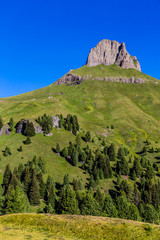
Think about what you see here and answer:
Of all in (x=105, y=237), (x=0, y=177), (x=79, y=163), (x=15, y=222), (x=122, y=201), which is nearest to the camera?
(x=105, y=237)

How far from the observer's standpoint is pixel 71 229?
33969 mm

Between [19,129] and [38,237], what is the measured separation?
123 metres

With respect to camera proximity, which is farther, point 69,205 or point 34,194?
point 34,194

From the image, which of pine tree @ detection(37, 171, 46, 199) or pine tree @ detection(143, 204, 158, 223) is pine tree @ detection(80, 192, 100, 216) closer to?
pine tree @ detection(143, 204, 158, 223)

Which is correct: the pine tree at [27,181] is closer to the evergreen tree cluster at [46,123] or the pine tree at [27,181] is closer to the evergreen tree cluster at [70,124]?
the evergreen tree cluster at [46,123]

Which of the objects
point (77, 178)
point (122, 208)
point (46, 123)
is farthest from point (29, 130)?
point (122, 208)

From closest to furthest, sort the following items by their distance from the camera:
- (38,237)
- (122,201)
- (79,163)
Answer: (38,237) → (122,201) → (79,163)

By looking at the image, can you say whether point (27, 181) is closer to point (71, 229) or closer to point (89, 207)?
point (89, 207)

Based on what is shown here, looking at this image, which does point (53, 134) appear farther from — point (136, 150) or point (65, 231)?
point (65, 231)

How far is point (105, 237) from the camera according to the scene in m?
31.0

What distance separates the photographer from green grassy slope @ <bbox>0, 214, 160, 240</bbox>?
30.4 meters

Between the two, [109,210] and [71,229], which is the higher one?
[71,229]

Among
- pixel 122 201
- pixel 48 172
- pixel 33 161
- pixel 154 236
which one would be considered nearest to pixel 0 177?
pixel 33 161

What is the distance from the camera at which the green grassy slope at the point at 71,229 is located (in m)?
30.4
